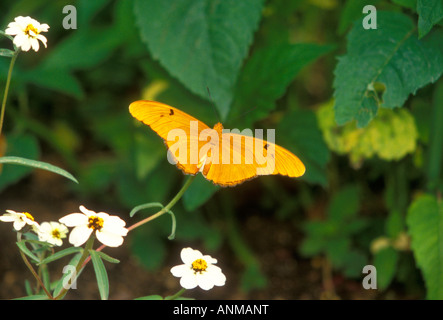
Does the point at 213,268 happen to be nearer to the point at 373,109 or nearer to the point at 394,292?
the point at 373,109

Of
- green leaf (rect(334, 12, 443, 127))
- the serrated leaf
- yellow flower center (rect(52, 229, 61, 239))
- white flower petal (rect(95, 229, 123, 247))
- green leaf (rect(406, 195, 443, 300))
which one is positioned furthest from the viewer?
the serrated leaf

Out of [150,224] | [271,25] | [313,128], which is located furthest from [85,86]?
[313,128]

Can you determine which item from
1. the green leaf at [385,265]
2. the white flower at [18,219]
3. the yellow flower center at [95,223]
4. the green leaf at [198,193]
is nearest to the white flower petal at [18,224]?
the white flower at [18,219]

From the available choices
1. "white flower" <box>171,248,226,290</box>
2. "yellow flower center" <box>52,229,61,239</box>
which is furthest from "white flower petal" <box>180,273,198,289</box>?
"yellow flower center" <box>52,229,61,239</box>

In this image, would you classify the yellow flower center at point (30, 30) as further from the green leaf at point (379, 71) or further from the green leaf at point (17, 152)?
the green leaf at point (17, 152)

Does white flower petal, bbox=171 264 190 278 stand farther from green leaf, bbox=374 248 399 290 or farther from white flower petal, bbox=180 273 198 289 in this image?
green leaf, bbox=374 248 399 290

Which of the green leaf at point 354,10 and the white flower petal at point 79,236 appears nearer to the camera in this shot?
the white flower petal at point 79,236
